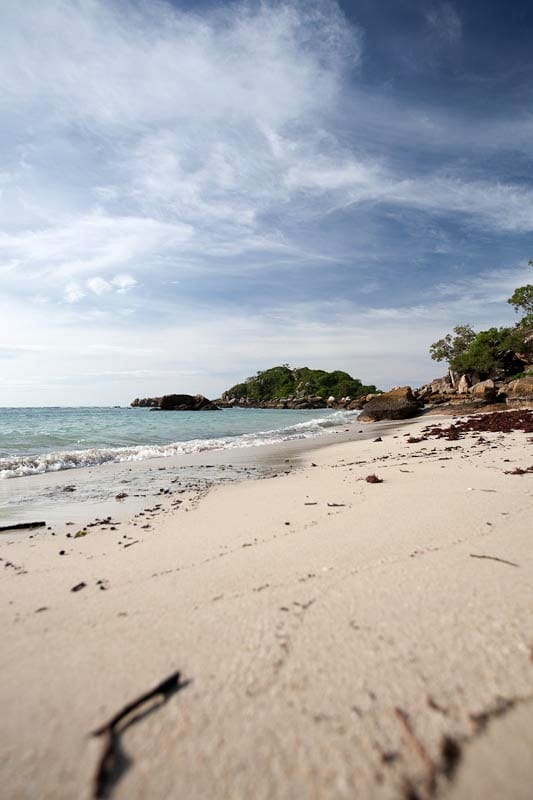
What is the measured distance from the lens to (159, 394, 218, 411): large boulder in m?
75.9

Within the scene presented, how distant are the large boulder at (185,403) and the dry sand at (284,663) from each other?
7333 centimetres

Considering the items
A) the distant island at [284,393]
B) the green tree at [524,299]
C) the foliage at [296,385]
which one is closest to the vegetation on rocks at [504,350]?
the green tree at [524,299]

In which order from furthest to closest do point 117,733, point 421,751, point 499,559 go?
1. point 499,559
2. point 117,733
3. point 421,751

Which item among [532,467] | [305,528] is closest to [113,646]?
[305,528]

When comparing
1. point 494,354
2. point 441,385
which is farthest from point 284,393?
point 494,354

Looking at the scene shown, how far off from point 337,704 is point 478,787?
0.45 metres

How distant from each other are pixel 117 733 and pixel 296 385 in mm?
113662

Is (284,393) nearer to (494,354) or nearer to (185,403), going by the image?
(185,403)

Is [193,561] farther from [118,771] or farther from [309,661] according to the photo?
[118,771]

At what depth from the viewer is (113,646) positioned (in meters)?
1.80

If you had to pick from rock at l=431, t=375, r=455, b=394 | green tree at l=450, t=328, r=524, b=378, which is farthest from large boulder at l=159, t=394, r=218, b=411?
green tree at l=450, t=328, r=524, b=378

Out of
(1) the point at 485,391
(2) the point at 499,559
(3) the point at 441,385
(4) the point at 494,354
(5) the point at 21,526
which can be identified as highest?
(4) the point at 494,354

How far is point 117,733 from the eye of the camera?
50.1 inches

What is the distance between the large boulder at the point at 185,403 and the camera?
249 ft
